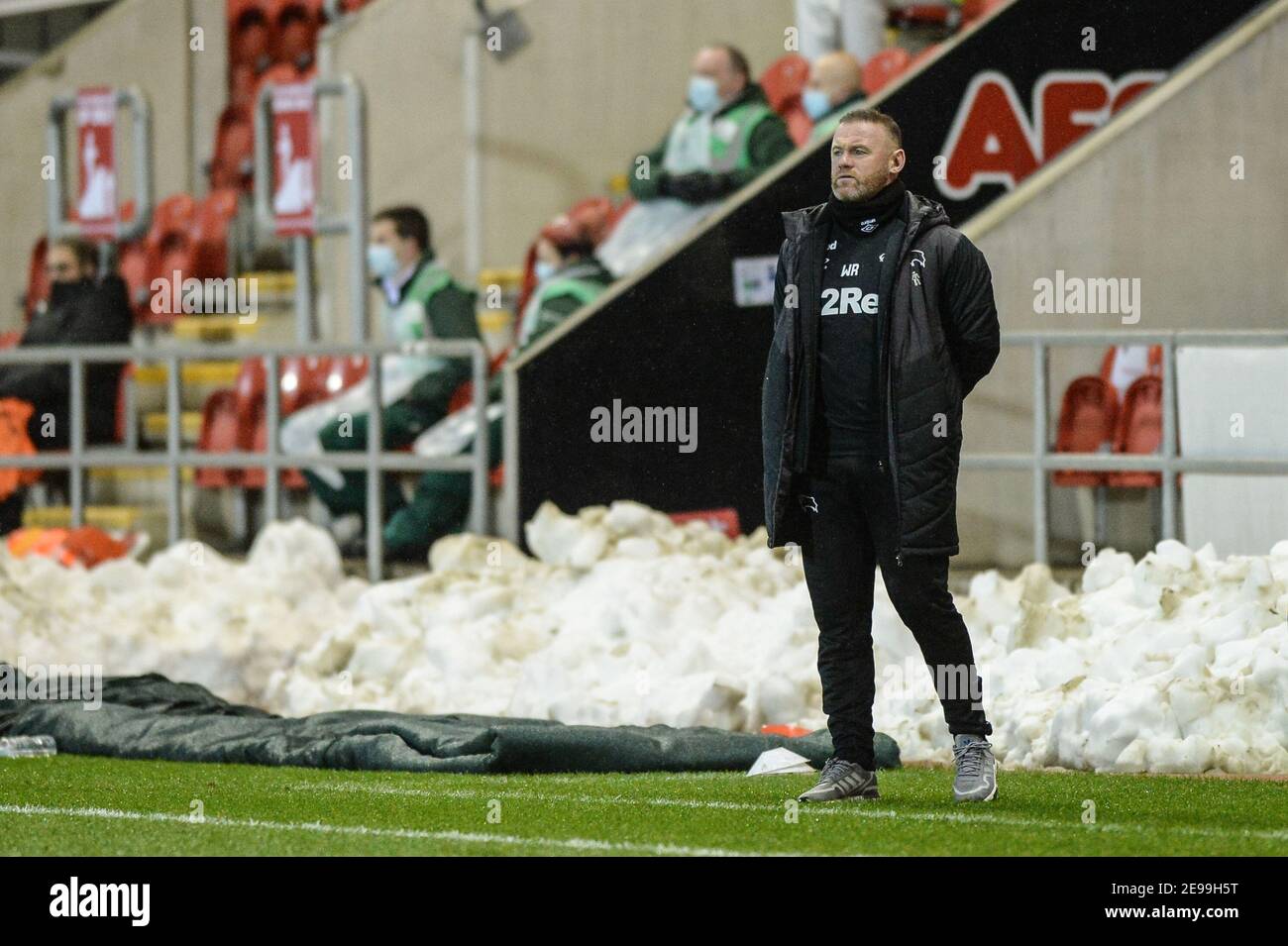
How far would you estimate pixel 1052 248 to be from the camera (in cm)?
1132

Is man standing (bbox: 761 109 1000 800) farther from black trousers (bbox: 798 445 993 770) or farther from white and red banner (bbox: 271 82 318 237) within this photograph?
white and red banner (bbox: 271 82 318 237)

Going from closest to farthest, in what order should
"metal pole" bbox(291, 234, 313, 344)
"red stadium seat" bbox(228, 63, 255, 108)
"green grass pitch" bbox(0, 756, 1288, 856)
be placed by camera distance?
1. "green grass pitch" bbox(0, 756, 1288, 856)
2. "metal pole" bbox(291, 234, 313, 344)
3. "red stadium seat" bbox(228, 63, 255, 108)

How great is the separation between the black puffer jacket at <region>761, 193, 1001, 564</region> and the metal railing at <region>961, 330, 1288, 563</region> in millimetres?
3872

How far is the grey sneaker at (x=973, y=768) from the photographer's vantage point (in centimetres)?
664

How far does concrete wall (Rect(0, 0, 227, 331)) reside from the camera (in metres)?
19.2

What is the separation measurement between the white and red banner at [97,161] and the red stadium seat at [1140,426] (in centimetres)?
741

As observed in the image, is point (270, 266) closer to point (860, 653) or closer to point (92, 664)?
Answer: point (92, 664)

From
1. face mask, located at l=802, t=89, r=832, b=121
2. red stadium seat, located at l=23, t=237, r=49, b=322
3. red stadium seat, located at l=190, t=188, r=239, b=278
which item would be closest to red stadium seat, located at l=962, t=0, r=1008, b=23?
face mask, located at l=802, t=89, r=832, b=121

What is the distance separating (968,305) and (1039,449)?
13.8 ft

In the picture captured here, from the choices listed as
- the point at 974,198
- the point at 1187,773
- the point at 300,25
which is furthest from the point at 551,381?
the point at 300,25

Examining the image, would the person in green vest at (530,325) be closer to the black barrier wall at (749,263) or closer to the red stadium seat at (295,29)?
the black barrier wall at (749,263)

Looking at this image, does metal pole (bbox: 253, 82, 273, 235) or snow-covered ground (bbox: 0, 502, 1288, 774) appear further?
metal pole (bbox: 253, 82, 273, 235)

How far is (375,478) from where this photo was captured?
1209cm

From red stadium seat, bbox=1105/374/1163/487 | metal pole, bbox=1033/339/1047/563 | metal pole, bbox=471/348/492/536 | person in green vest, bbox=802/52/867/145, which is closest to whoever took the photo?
metal pole, bbox=1033/339/1047/563
